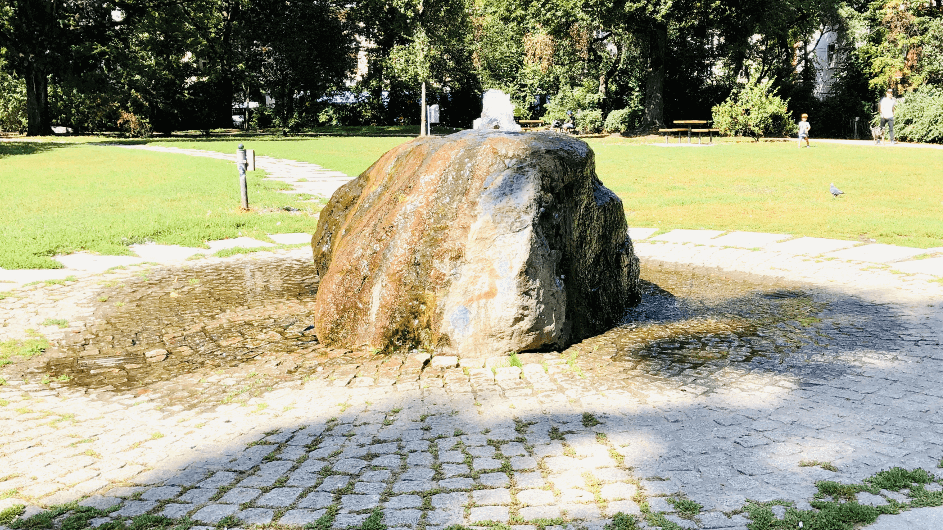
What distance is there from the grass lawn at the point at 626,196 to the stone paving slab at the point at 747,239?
64 centimetres

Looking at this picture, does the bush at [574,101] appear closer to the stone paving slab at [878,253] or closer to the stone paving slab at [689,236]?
the stone paving slab at [689,236]

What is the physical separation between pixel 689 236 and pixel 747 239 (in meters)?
0.71

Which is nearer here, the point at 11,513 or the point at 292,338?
the point at 11,513

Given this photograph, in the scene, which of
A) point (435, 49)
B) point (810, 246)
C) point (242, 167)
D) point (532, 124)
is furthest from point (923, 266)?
Result: point (435, 49)

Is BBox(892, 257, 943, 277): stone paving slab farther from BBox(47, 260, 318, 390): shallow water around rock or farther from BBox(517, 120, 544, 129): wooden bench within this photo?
BBox(517, 120, 544, 129): wooden bench

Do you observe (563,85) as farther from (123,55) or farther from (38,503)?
(38,503)

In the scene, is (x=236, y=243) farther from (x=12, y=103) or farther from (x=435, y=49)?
(x=12, y=103)

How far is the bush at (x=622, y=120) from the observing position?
32.8 m

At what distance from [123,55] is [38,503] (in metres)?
31.2

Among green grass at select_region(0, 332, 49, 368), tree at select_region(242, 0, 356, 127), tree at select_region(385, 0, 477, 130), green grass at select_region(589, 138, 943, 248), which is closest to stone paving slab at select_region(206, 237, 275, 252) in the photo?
green grass at select_region(0, 332, 49, 368)

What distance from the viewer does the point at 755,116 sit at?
2670cm

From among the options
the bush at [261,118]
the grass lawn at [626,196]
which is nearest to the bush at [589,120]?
the grass lawn at [626,196]

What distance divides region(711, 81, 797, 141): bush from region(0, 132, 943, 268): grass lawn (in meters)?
5.75

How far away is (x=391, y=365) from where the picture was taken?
188 inches
